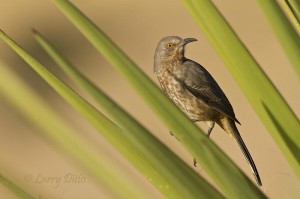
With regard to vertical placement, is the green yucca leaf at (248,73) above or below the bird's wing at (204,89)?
above

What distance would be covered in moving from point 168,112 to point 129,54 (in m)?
13.3

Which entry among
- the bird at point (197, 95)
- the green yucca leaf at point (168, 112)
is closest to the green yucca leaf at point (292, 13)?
the green yucca leaf at point (168, 112)

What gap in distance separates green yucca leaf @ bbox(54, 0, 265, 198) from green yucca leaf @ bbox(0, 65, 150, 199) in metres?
0.31

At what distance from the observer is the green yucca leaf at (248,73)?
1.97 meters

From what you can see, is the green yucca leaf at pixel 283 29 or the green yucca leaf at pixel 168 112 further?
the green yucca leaf at pixel 283 29

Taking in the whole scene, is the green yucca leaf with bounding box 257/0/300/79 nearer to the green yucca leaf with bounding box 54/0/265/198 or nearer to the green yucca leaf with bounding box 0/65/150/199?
the green yucca leaf with bounding box 54/0/265/198

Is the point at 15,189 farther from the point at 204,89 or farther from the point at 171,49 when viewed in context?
the point at 171,49

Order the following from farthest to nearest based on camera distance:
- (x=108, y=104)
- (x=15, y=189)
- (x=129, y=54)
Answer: (x=129, y=54)
(x=15, y=189)
(x=108, y=104)

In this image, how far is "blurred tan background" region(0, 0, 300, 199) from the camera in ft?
35.6

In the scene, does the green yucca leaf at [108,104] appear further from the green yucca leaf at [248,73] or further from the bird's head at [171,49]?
the bird's head at [171,49]

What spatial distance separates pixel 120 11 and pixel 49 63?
3661mm

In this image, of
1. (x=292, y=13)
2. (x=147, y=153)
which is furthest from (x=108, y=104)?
Result: (x=292, y=13)

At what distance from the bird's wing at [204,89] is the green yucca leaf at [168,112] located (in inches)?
135

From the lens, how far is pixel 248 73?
199 centimetres
